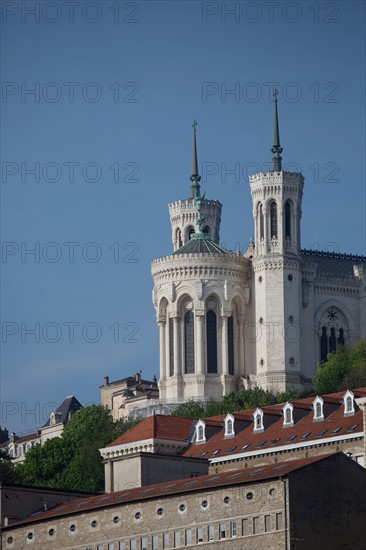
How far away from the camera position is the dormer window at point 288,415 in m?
149

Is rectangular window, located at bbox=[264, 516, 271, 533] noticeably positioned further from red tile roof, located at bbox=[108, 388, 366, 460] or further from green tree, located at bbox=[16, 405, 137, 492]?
green tree, located at bbox=[16, 405, 137, 492]

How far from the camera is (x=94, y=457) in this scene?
6772 inches

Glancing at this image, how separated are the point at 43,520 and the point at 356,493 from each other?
19.8m

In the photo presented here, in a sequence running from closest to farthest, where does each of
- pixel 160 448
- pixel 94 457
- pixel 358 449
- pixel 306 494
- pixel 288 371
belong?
pixel 306 494 → pixel 358 449 → pixel 160 448 → pixel 94 457 → pixel 288 371

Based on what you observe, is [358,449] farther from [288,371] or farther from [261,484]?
[288,371]

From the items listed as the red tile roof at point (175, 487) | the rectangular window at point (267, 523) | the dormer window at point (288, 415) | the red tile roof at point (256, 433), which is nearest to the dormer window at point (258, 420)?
the red tile roof at point (256, 433)

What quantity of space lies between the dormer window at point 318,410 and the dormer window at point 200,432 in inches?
370

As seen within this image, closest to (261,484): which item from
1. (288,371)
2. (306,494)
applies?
(306,494)

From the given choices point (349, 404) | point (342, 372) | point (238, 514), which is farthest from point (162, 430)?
point (342, 372)

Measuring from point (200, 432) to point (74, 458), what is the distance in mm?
23100

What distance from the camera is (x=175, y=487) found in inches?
5079

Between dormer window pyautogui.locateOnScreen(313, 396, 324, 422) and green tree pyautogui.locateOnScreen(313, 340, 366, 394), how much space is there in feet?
104

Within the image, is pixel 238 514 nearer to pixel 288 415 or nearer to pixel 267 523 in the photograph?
pixel 267 523

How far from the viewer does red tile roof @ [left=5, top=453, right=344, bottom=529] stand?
123312mm
